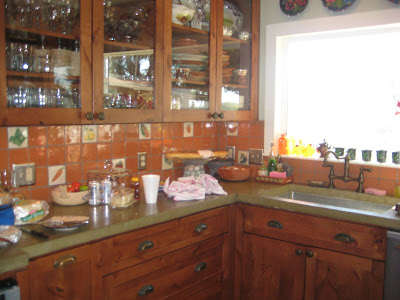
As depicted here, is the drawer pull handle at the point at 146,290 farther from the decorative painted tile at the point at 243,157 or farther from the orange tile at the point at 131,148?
the decorative painted tile at the point at 243,157

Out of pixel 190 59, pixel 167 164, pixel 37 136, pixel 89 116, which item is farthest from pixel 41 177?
pixel 190 59

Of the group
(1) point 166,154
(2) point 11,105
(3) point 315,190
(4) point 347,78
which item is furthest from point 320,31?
(2) point 11,105

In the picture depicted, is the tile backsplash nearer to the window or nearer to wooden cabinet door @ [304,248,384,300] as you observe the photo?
the window

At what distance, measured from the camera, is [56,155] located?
219 centimetres

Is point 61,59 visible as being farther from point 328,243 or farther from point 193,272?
point 328,243

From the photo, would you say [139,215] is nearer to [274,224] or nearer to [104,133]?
[104,133]

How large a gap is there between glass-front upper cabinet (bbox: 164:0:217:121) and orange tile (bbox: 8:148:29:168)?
75 cm

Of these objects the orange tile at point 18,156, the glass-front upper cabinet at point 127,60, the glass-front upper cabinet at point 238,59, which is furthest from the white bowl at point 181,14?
the orange tile at point 18,156

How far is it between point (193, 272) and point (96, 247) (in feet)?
2.23

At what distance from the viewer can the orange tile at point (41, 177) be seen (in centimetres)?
211

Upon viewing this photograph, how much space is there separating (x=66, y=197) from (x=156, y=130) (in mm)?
837

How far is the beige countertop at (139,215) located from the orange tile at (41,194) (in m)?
0.11

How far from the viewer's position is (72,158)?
7.41ft

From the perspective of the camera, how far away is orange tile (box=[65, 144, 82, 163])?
2.24 metres
